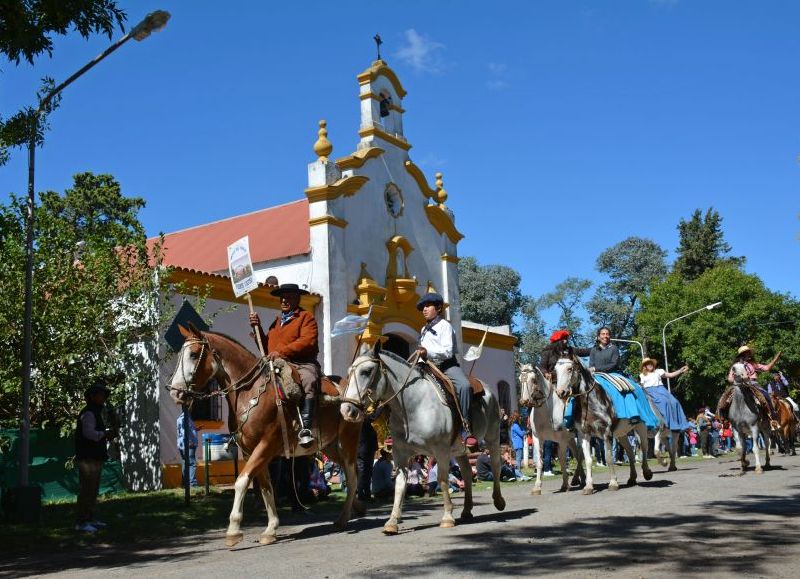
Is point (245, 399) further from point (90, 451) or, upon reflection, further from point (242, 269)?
point (90, 451)

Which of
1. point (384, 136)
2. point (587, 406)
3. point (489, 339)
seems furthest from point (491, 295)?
point (587, 406)

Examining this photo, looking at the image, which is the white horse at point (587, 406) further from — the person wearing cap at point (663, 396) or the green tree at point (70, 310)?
the green tree at point (70, 310)

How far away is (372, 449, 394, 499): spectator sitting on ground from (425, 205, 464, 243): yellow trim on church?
15992 millimetres

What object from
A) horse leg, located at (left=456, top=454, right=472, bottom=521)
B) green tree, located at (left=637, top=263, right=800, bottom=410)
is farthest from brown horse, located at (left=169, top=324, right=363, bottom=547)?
green tree, located at (left=637, top=263, right=800, bottom=410)

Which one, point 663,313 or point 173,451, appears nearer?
point 173,451

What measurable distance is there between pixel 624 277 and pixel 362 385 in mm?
63068

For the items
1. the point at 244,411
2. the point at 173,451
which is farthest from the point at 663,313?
the point at 244,411

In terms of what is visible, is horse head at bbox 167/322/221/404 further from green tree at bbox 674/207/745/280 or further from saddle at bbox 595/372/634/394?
green tree at bbox 674/207/745/280

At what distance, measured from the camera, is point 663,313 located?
55719 mm

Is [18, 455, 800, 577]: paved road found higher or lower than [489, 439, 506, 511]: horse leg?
lower

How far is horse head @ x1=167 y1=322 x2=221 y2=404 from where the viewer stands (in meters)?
9.59

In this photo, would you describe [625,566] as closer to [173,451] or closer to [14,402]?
[14,402]

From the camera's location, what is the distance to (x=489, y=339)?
35562 mm

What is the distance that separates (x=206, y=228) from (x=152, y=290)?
14.7 meters
